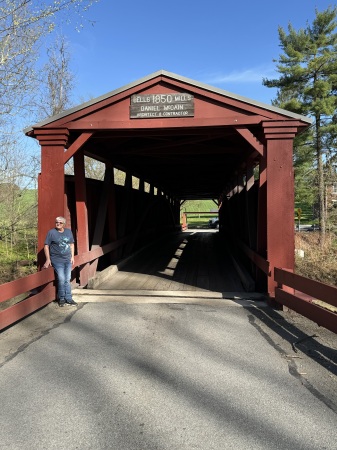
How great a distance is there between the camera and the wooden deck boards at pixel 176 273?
7.61m

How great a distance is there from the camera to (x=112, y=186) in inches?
368

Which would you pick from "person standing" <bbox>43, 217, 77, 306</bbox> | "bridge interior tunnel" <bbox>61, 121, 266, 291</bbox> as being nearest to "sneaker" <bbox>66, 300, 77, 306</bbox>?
"person standing" <bbox>43, 217, 77, 306</bbox>

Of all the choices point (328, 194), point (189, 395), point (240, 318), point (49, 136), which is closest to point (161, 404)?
point (189, 395)

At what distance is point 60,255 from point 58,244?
0.19 metres

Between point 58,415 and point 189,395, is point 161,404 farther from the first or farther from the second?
point 58,415

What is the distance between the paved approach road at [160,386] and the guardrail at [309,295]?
283 millimetres

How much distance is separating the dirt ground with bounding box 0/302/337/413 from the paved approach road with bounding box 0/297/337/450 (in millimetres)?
25

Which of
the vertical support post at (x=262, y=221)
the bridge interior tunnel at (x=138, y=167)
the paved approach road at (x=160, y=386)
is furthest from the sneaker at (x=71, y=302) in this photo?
the vertical support post at (x=262, y=221)

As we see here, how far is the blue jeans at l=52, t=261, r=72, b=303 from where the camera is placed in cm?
597

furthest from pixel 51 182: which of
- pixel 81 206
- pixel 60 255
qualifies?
pixel 60 255

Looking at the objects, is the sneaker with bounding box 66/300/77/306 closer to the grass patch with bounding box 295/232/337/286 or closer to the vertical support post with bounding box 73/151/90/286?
the vertical support post with bounding box 73/151/90/286

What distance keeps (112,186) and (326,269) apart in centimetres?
727

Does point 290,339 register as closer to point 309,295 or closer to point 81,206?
point 309,295

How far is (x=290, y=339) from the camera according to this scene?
4.61m
